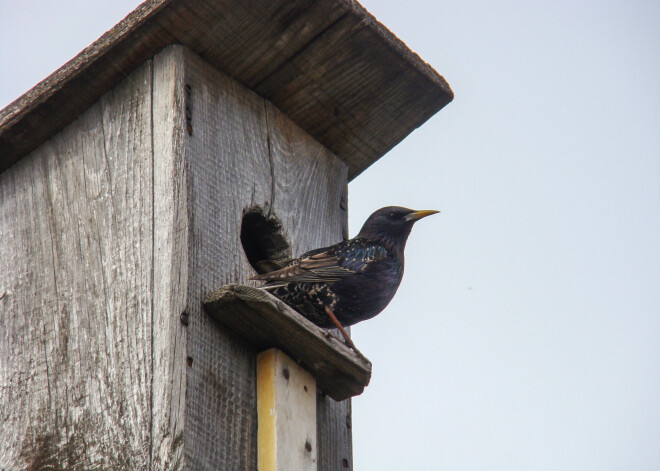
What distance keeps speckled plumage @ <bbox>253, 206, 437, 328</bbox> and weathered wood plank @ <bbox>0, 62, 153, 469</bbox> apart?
501 millimetres

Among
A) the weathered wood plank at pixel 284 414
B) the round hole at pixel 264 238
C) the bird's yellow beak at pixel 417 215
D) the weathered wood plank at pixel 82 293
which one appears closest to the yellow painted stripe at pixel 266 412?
the weathered wood plank at pixel 284 414

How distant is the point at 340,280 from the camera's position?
4.41 metres

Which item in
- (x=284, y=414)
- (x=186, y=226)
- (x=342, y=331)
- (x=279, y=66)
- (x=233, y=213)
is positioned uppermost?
(x=279, y=66)

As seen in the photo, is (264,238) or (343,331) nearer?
(343,331)

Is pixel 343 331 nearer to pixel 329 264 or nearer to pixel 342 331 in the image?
pixel 342 331

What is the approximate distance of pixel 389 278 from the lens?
460 centimetres

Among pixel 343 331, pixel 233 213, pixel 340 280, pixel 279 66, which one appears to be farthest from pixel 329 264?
pixel 279 66

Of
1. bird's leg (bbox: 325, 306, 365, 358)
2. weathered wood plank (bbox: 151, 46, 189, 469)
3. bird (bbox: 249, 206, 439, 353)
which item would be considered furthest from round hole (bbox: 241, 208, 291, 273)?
weathered wood plank (bbox: 151, 46, 189, 469)

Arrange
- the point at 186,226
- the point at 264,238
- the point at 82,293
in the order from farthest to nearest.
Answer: the point at 264,238, the point at 82,293, the point at 186,226

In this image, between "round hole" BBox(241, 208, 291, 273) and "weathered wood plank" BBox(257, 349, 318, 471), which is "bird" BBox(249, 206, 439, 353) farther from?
"weathered wood plank" BBox(257, 349, 318, 471)

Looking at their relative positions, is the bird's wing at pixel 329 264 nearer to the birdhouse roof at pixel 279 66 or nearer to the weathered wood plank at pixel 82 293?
the weathered wood plank at pixel 82 293

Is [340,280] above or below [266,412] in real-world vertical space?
above

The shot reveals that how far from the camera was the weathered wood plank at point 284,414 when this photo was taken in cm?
388

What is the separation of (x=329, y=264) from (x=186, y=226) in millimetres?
598
